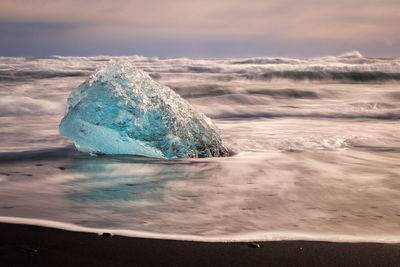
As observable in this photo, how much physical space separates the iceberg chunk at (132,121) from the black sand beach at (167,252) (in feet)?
4.72

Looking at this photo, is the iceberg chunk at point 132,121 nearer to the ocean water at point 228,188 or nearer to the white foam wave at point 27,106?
the ocean water at point 228,188

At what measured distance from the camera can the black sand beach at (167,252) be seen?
1.27 meters

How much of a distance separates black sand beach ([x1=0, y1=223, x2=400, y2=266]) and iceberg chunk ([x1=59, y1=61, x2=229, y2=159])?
1.44 meters

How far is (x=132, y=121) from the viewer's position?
286cm

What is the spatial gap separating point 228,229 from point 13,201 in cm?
104

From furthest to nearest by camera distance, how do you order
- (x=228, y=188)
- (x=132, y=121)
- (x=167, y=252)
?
(x=132, y=121)
(x=228, y=188)
(x=167, y=252)

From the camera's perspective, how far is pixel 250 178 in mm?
2381

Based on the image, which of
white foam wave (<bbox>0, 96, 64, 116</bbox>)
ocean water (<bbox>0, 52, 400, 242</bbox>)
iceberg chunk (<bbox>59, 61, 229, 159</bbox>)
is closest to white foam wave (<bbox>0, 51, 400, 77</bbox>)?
white foam wave (<bbox>0, 96, 64, 116</bbox>)

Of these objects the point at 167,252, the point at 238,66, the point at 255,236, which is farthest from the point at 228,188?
the point at 238,66

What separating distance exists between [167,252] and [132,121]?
5.32ft

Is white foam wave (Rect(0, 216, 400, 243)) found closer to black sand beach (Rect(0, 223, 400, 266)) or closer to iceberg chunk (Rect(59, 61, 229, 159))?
black sand beach (Rect(0, 223, 400, 266))

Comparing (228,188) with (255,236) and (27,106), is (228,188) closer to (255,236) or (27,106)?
(255,236)

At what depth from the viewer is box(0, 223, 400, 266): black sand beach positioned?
50.0 inches

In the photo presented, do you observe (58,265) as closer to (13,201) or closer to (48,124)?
(13,201)
